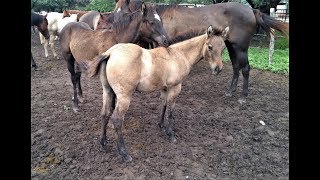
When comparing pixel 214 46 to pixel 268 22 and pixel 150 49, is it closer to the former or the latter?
pixel 150 49

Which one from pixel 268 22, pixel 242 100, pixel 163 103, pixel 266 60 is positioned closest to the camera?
pixel 163 103

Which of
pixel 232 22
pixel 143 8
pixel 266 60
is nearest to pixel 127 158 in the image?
pixel 143 8

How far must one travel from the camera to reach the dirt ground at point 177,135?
11.6ft

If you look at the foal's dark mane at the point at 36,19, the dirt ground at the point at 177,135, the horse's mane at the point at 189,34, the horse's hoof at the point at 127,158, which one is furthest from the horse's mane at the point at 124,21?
the foal's dark mane at the point at 36,19

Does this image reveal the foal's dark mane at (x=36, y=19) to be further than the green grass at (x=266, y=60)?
Yes

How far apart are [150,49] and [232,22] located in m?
2.58

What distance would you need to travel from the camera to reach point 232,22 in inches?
235

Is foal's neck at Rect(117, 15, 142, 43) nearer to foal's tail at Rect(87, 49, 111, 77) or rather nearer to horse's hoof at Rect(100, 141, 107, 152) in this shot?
foal's tail at Rect(87, 49, 111, 77)

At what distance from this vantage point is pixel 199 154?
390 cm

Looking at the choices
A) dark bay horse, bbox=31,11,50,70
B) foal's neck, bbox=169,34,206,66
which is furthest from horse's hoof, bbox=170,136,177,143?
dark bay horse, bbox=31,11,50,70

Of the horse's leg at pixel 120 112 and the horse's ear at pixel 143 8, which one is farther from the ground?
the horse's ear at pixel 143 8

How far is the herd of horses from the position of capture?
11.5ft

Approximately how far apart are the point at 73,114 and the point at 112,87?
2053 millimetres

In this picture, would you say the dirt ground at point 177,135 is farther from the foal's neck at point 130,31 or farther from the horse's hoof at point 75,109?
the foal's neck at point 130,31
